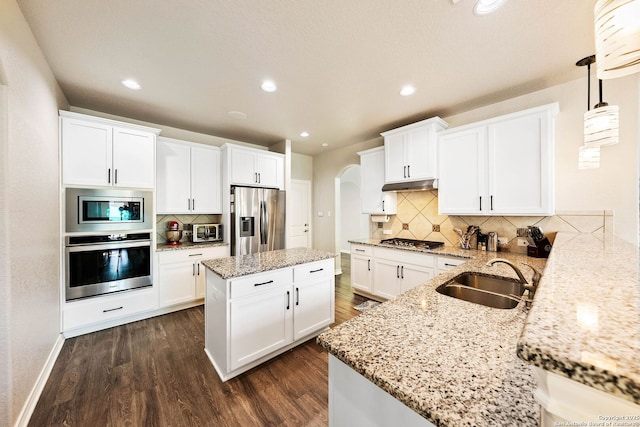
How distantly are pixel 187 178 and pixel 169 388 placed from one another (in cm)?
260

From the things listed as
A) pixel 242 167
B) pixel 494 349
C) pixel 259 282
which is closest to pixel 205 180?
pixel 242 167

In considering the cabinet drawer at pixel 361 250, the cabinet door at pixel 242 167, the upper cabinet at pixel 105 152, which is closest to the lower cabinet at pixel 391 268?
the cabinet drawer at pixel 361 250

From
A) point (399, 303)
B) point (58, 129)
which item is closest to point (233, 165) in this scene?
point (58, 129)

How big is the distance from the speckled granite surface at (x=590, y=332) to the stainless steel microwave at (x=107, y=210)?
3522mm

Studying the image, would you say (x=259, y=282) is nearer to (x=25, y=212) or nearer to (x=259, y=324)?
(x=259, y=324)

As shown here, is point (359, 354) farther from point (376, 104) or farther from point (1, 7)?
point (376, 104)

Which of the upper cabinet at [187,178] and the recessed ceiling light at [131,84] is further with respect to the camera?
the upper cabinet at [187,178]

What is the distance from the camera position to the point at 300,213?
5.10 m

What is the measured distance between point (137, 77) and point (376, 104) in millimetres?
2492

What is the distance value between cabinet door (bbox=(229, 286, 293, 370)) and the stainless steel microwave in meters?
1.93

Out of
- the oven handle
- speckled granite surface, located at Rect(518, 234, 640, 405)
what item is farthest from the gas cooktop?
the oven handle

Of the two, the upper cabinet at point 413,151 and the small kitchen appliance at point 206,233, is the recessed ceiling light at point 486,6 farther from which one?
the small kitchen appliance at point 206,233

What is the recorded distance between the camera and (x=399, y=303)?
119 cm

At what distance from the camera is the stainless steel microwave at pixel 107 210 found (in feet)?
8.04
